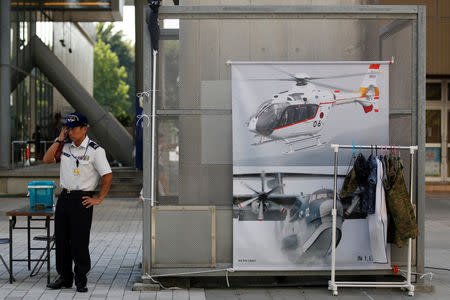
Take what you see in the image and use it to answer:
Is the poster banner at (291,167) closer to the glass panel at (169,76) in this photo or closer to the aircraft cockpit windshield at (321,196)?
the aircraft cockpit windshield at (321,196)

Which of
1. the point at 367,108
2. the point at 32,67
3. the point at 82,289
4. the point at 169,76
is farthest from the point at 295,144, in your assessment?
the point at 32,67

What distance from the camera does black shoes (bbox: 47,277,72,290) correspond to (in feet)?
24.4

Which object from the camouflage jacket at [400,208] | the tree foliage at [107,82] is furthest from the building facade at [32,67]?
the tree foliage at [107,82]

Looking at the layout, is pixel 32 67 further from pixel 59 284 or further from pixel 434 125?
pixel 59 284

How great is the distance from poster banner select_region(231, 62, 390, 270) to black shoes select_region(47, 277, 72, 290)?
181 centimetres

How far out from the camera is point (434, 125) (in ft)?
72.5

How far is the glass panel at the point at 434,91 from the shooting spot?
22.1 m

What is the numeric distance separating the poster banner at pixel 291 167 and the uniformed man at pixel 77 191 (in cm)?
148

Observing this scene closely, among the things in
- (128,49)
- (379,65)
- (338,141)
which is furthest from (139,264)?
(128,49)

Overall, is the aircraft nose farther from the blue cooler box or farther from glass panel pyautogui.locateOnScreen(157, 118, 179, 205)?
the blue cooler box

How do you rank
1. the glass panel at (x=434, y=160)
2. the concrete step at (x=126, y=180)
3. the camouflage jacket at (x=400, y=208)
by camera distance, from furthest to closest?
1. the glass panel at (x=434, y=160)
2. the concrete step at (x=126, y=180)
3. the camouflage jacket at (x=400, y=208)

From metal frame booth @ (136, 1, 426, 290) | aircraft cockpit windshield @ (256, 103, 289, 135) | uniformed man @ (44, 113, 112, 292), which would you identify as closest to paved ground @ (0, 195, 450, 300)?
metal frame booth @ (136, 1, 426, 290)

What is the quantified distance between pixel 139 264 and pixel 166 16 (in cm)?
316

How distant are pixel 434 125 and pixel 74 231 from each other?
17.0 meters
